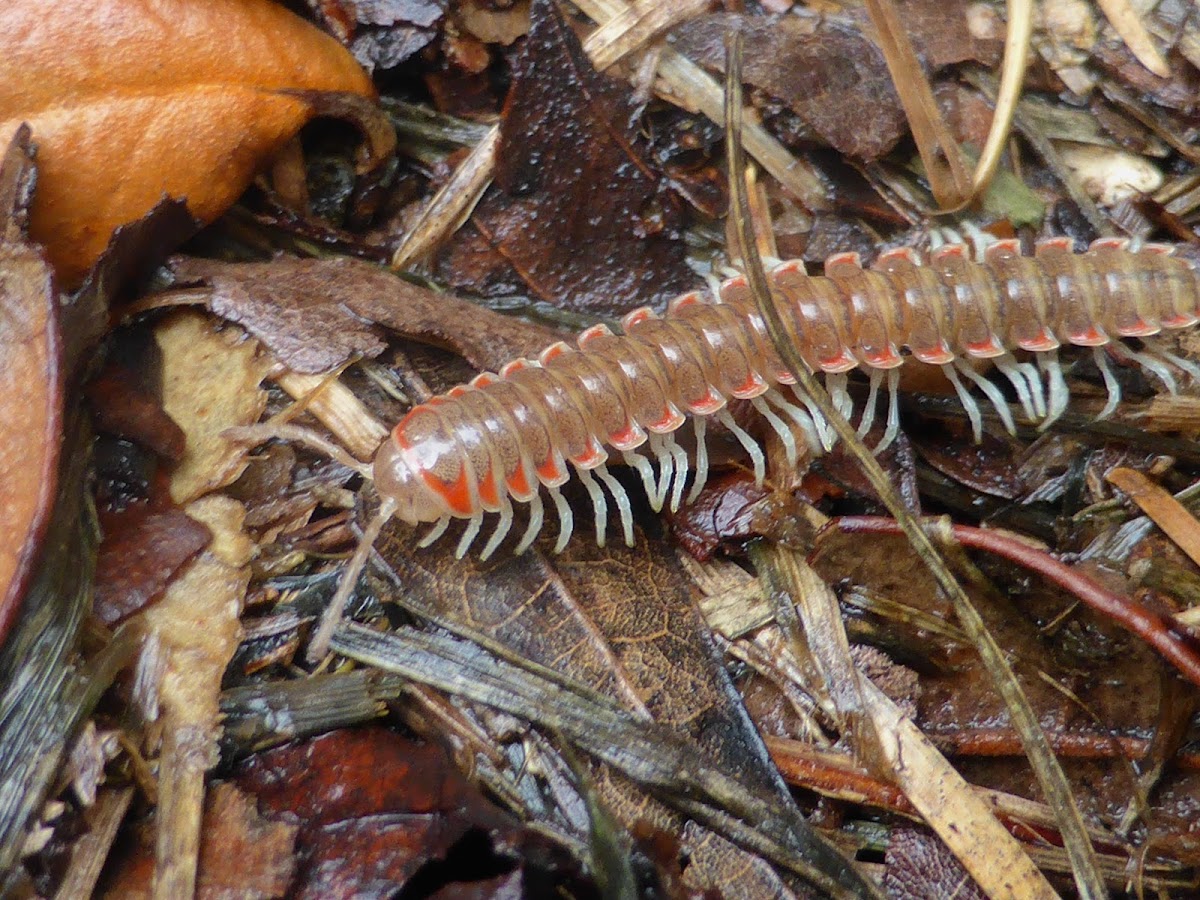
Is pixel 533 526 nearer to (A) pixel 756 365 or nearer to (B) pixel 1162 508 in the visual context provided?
(A) pixel 756 365

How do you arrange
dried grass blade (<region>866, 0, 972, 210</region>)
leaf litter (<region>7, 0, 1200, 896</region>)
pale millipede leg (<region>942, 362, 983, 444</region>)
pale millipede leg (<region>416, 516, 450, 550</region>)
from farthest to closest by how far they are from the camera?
dried grass blade (<region>866, 0, 972, 210</region>)
pale millipede leg (<region>942, 362, 983, 444</region>)
pale millipede leg (<region>416, 516, 450, 550</region>)
leaf litter (<region>7, 0, 1200, 896</region>)

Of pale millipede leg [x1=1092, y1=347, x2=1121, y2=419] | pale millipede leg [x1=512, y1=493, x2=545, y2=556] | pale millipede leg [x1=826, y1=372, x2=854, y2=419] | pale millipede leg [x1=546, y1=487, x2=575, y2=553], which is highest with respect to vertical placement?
pale millipede leg [x1=512, y1=493, x2=545, y2=556]

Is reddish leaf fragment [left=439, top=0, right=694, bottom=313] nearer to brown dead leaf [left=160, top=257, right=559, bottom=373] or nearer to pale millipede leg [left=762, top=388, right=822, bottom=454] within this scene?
brown dead leaf [left=160, top=257, right=559, bottom=373]

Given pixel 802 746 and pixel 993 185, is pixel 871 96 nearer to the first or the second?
pixel 993 185

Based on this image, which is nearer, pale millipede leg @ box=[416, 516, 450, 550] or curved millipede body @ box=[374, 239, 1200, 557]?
curved millipede body @ box=[374, 239, 1200, 557]

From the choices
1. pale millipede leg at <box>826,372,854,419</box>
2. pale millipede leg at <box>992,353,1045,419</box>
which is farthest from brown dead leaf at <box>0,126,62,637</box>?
pale millipede leg at <box>992,353,1045,419</box>

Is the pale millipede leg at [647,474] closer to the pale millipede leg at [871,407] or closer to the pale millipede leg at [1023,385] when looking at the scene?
the pale millipede leg at [871,407]

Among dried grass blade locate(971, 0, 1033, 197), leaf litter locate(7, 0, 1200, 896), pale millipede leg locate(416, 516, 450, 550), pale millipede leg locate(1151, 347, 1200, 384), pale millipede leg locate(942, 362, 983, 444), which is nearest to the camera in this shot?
leaf litter locate(7, 0, 1200, 896)
